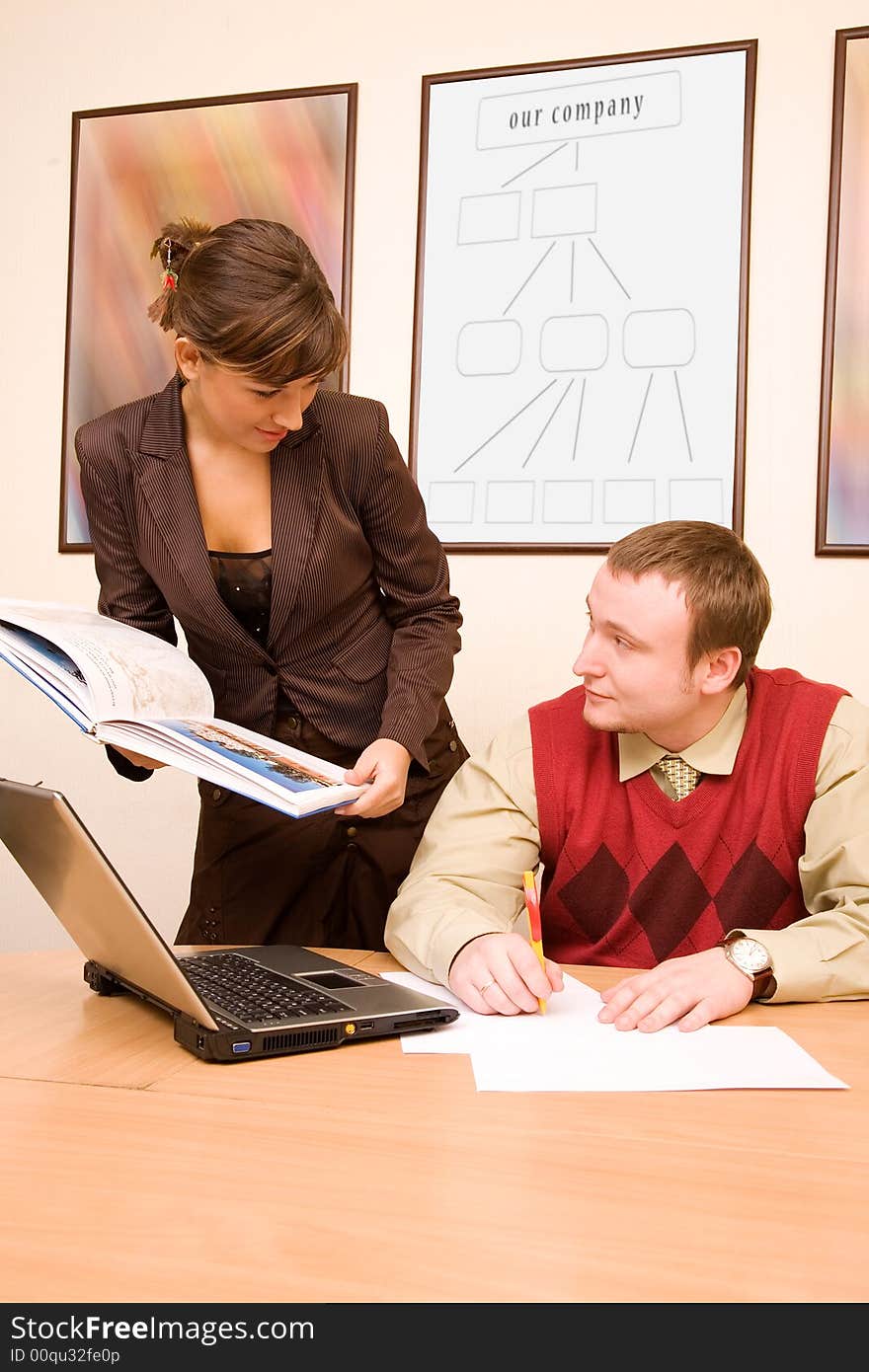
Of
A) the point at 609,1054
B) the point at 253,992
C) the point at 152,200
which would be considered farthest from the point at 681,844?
the point at 152,200

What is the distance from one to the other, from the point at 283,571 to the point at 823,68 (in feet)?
4.83

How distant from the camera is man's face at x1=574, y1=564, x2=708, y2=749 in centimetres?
158

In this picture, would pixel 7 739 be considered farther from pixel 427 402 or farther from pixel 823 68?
pixel 823 68

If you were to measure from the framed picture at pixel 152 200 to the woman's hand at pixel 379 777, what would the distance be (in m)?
1.28

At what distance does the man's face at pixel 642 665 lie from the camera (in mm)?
1582

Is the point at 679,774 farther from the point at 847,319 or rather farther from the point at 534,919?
the point at 847,319

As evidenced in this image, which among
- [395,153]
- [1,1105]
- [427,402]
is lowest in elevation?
[1,1105]

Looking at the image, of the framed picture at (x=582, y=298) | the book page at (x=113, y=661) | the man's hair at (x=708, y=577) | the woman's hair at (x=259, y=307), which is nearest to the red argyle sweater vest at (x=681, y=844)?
the man's hair at (x=708, y=577)

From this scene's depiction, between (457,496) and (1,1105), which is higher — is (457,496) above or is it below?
above

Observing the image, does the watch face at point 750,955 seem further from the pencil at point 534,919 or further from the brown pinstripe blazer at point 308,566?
the brown pinstripe blazer at point 308,566

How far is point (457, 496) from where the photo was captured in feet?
8.36
